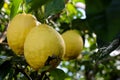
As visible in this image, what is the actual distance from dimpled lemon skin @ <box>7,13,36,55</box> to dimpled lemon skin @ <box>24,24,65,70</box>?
0.07 meters

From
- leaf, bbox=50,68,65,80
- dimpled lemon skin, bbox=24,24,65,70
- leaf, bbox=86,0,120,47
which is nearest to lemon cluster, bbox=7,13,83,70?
dimpled lemon skin, bbox=24,24,65,70

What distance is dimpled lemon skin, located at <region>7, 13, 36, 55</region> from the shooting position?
1151 millimetres

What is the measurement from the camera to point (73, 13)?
8.03 feet

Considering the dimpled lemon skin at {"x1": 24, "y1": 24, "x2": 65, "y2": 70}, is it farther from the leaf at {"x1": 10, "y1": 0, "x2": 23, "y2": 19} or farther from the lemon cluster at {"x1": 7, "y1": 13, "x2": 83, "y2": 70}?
the leaf at {"x1": 10, "y1": 0, "x2": 23, "y2": 19}

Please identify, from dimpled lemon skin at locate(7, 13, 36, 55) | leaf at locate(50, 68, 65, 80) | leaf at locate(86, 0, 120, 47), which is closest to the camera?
leaf at locate(86, 0, 120, 47)

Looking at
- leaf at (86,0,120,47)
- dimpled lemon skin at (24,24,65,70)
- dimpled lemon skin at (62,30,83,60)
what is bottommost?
dimpled lemon skin at (62,30,83,60)

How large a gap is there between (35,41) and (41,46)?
35 mm

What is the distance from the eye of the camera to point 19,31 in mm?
1151

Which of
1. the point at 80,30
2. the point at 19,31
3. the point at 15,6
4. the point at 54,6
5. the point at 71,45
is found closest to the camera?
the point at 54,6

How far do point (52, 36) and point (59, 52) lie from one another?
56 millimetres

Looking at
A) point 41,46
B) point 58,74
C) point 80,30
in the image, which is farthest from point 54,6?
point 80,30

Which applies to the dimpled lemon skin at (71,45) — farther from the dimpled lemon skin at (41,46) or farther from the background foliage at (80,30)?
the dimpled lemon skin at (41,46)

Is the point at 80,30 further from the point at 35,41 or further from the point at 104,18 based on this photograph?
the point at 104,18

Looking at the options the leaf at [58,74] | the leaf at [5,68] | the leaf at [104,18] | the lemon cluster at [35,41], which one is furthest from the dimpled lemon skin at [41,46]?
the leaf at [104,18]
